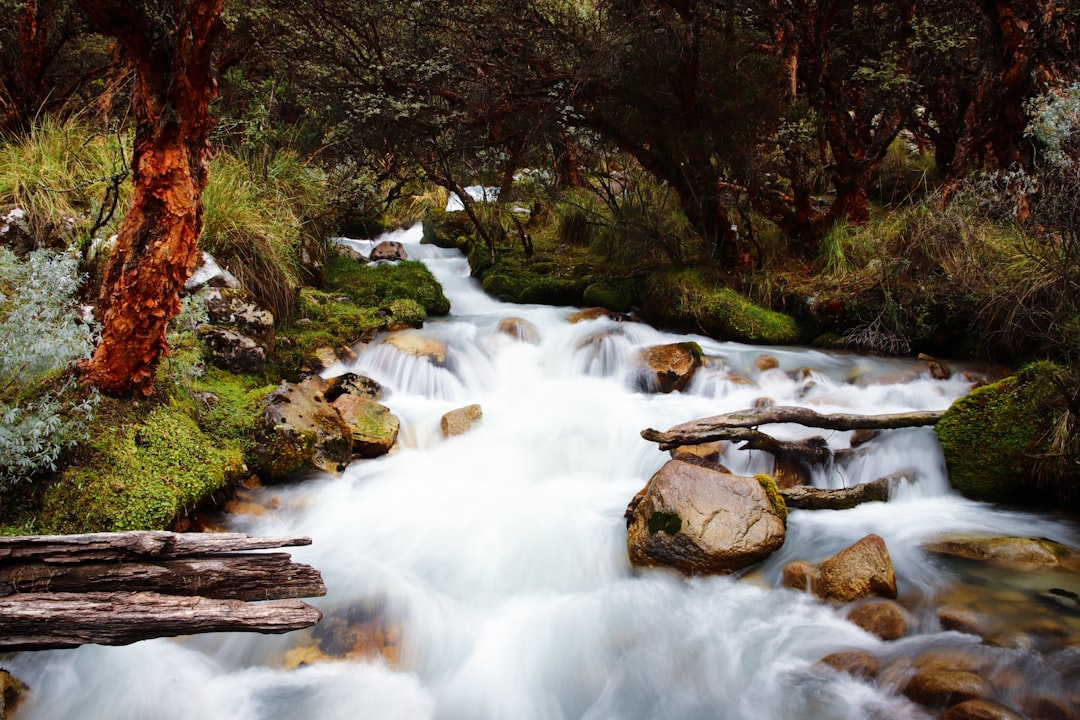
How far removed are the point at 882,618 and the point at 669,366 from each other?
4399mm

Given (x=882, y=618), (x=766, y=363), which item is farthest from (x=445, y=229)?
(x=882, y=618)

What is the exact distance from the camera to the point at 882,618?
12.6ft

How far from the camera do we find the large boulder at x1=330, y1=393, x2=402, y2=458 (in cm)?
616

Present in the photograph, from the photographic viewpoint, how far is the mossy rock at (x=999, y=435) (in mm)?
5168

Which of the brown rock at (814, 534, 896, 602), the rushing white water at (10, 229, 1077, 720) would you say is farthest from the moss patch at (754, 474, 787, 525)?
the brown rock at (814, 534, 896, 602)

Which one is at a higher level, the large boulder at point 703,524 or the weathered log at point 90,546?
the weathered log at point 90,546

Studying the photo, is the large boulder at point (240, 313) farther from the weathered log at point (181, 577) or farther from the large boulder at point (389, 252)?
the large boulder at point (389, 252)

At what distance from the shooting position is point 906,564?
14.8 ft

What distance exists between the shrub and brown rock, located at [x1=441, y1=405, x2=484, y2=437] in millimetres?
3358

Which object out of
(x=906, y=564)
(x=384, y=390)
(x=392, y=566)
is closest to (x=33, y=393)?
(x=392, y=566)

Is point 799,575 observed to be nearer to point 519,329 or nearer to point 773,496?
point 773,496

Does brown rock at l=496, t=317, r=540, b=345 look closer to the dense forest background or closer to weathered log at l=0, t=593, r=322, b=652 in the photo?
the dense forest background

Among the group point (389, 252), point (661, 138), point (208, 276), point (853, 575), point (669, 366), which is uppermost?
point (661, 138)

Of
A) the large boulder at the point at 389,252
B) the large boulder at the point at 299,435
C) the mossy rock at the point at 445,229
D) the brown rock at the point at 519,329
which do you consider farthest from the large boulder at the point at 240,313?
the mossy rock at the point at 445,229
